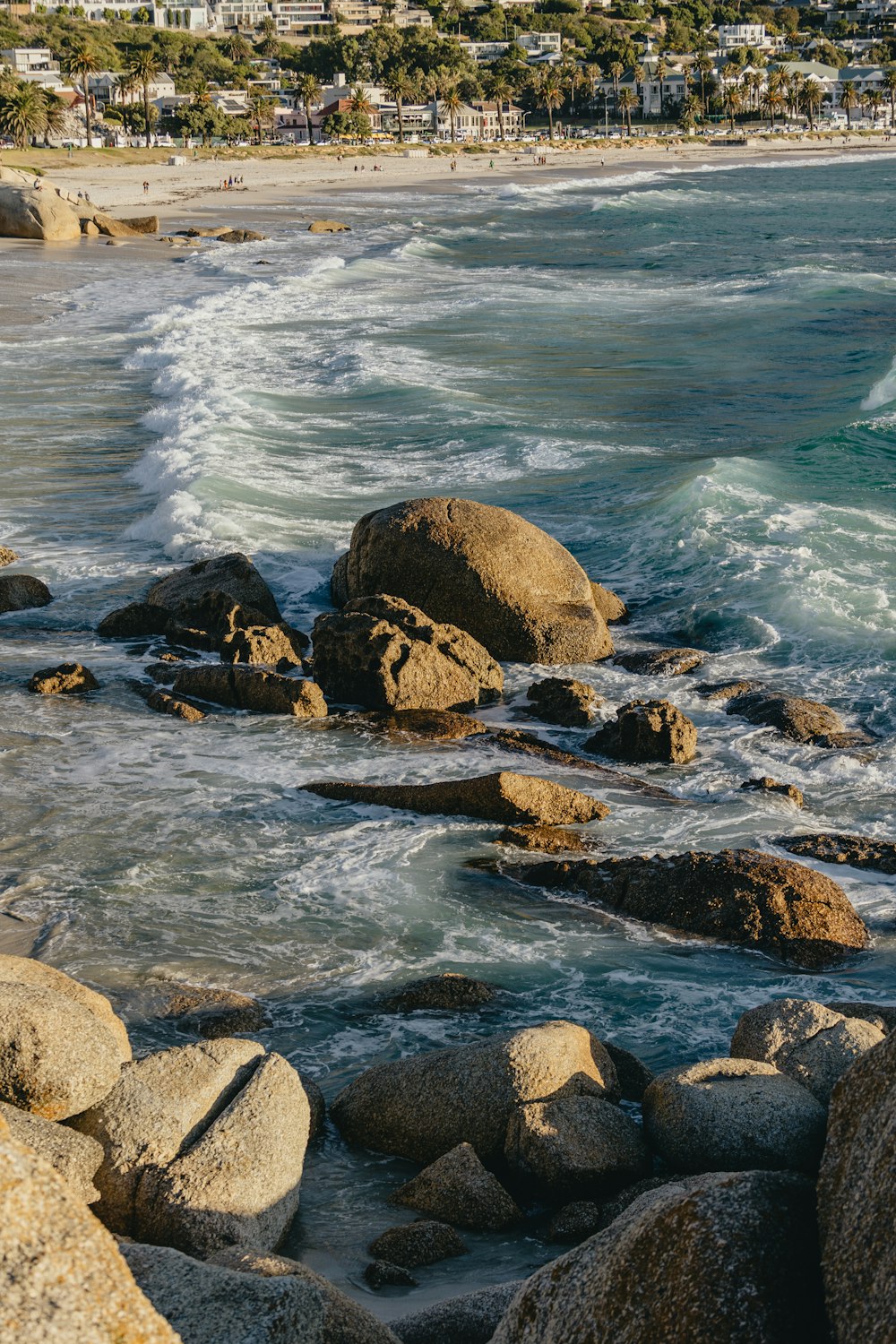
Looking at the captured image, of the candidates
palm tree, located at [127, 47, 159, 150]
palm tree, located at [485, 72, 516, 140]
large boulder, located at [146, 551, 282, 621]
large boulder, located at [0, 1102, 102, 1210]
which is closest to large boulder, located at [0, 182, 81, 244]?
large boulder, located at [146, 551, 282, 621]

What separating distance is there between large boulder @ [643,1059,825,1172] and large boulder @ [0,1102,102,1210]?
240cm

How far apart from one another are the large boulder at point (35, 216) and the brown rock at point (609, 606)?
168 ft

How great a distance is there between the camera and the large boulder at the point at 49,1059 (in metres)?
5.74

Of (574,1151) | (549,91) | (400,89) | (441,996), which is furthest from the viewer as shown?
(549,91)

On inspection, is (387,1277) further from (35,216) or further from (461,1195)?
(35,216)

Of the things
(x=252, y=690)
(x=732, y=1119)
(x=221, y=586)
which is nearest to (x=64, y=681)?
(x=252, y=690)

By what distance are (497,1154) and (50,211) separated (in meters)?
60.7

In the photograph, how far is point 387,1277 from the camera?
18.4ft

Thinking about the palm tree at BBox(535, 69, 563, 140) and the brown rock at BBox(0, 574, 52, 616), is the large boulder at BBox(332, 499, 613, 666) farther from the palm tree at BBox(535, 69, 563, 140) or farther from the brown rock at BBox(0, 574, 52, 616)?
the palm tree at BBox(535, 69, 563, 140)

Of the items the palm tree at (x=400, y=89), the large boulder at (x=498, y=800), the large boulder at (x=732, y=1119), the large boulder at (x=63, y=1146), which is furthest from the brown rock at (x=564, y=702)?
the palm tree at (x=400, y=89)

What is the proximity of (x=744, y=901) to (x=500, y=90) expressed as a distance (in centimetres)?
16351

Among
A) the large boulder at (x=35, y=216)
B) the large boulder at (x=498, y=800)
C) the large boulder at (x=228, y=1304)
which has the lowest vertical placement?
the large boulder at (x=498, y=800)

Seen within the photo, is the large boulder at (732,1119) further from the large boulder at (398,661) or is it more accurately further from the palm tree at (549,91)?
the palm tree at (549,91)

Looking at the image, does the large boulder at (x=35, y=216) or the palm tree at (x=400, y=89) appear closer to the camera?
the large boulder at (x=35, y=216)
